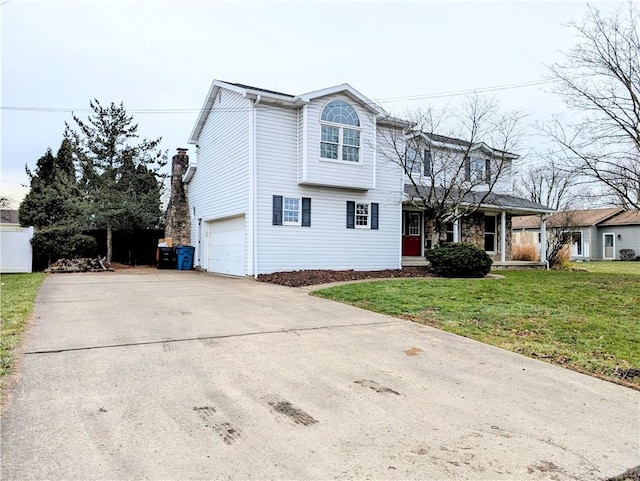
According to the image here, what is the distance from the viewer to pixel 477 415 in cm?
346

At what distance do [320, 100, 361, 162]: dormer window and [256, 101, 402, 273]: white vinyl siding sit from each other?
0.85 ft

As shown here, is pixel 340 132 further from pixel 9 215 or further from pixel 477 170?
pixel 9 215

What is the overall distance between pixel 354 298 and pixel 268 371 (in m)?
5.18

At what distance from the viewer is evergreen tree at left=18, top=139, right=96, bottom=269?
55.1 feet

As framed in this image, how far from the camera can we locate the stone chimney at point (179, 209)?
67.9 feet

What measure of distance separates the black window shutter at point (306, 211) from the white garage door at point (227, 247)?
7.21ft

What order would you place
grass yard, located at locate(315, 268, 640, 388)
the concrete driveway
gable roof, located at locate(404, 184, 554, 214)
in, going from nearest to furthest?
the concrete driveway → grass yard, located at locate(315, 268, 640, 388) → gable roof, located at locate(404, 184, 554, 214)

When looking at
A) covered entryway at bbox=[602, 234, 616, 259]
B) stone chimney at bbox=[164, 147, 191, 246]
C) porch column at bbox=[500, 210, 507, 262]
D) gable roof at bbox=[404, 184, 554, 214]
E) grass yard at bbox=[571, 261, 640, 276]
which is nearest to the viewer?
grass yard at bbox=[571, 261, 640, 276]

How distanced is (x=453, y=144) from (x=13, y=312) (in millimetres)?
15953

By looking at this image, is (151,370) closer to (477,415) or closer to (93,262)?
(477,415)

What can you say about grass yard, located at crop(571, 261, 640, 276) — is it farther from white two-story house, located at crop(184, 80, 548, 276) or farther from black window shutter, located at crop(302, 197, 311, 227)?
black window shutter, located at crop(302, 197, 311, 227)

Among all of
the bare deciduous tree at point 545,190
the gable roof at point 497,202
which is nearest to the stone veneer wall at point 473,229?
the gable roof at point 497,202

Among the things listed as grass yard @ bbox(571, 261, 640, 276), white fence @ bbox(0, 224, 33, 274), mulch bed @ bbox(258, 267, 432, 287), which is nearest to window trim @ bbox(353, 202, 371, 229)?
mulch bed @ bbox(258, 267, 432, 287)

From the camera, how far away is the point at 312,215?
48.9ft
